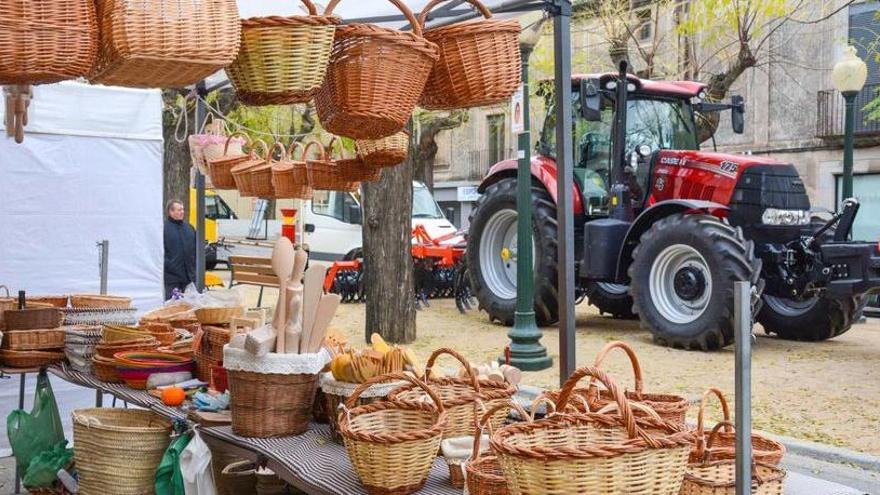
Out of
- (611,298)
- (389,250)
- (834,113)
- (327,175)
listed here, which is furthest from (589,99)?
(834,113)

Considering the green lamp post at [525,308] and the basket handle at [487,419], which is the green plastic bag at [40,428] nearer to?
the basket handle at [487,419]

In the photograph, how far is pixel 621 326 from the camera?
11250 millimetres

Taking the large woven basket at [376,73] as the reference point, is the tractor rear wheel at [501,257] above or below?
below

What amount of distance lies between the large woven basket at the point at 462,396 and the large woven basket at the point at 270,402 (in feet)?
1.32

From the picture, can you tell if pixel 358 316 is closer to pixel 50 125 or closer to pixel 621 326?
pixel 621 326

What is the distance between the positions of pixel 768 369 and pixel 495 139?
24.4m

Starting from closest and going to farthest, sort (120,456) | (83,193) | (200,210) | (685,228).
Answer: (120,456) → (83,193) → (200,210) → (685,228)

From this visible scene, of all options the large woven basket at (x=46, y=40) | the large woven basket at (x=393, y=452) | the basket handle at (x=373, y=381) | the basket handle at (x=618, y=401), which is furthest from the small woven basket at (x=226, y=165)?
the basket handle at (x=618, y=401)

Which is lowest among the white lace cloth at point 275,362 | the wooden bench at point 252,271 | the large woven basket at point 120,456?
the large woven basket at point 120,456

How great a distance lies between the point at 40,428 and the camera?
4.81 metres

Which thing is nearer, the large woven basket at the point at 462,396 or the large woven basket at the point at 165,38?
the large woven basket at the point at 165,38

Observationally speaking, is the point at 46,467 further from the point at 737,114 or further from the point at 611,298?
the point at 611,298

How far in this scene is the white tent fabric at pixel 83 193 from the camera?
254 inches

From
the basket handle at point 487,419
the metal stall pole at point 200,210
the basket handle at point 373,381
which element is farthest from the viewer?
the metal stall pole at point 200,210
